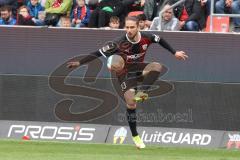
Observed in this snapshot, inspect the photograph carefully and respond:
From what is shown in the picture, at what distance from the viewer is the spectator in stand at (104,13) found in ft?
60.8

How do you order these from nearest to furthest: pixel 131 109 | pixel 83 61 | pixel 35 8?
pixel 83 61
pixel 131 109
pixel 35 8

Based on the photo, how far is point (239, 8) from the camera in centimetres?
1770

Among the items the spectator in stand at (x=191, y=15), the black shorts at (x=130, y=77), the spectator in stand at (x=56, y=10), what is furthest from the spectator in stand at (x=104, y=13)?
the black shorts at (x=130, y=77)

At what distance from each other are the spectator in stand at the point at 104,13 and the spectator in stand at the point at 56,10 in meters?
0.83

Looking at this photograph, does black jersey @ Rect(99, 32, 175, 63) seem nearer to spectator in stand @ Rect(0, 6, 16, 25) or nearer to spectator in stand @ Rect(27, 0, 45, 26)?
spectator in stand @ Rect(0, 6, 16, 25)

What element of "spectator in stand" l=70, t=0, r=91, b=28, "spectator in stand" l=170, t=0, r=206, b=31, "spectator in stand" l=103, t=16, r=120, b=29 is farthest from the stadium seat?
"spectator in stand" l=70, t=0, r=91, b=28

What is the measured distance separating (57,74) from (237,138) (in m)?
4.29

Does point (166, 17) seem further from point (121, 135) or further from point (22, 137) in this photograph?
point (22, 137)

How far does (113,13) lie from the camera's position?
18.6m

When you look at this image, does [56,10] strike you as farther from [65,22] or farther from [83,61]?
[83,61]

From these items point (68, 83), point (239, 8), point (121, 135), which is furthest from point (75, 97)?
point (239, 8)

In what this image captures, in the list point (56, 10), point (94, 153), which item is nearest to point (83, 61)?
point (94, 153)

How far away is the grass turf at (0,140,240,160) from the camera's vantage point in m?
12.6

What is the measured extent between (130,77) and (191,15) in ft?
13.4
